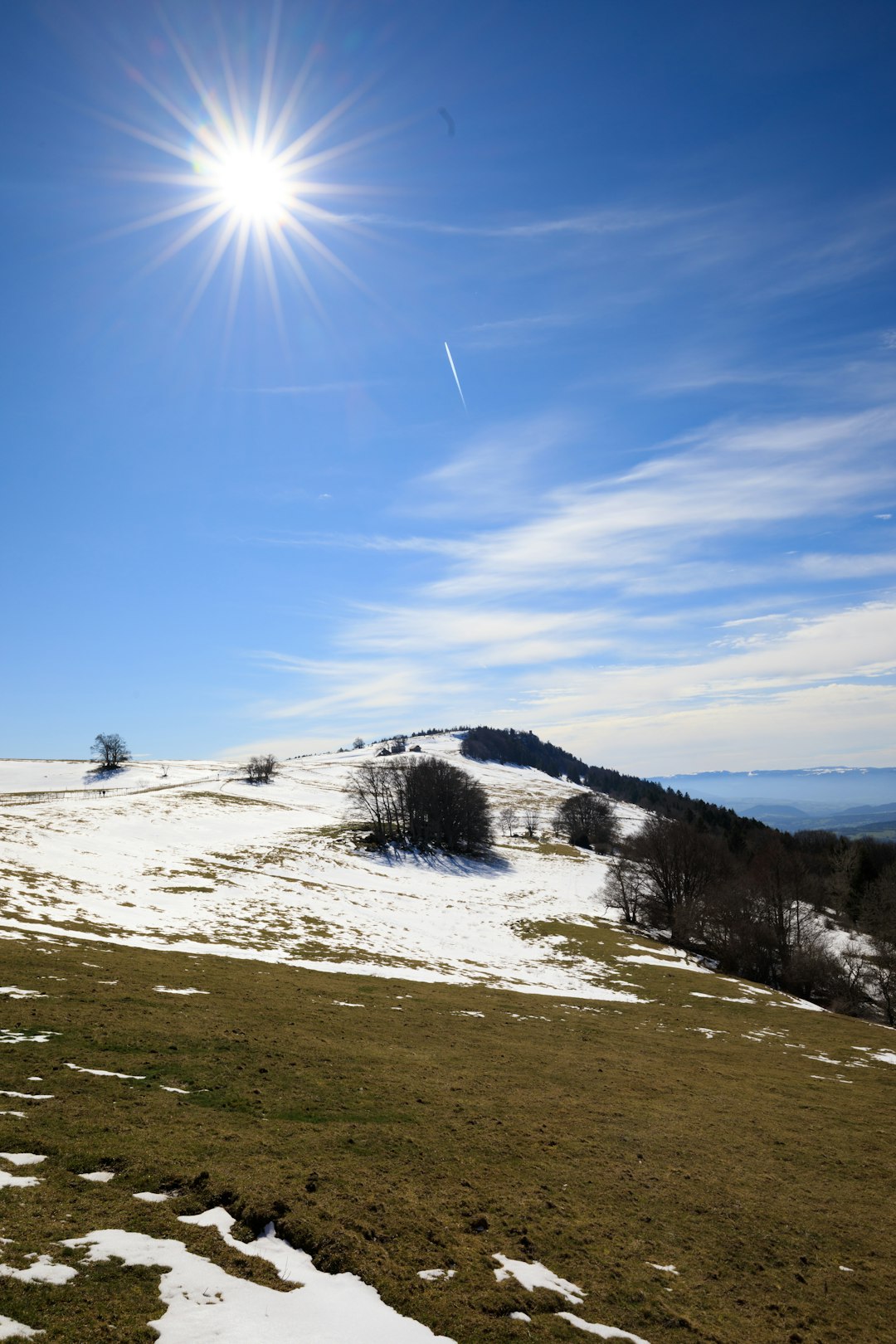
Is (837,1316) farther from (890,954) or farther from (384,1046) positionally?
(890,954)

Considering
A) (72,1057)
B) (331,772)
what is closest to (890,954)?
(72,1057)

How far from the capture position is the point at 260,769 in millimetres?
160375

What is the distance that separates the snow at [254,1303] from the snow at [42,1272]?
1.23 feet

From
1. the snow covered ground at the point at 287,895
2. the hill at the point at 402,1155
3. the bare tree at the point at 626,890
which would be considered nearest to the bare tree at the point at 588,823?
the snow covered ground at the point at 287,895

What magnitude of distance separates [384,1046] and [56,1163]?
1090cm

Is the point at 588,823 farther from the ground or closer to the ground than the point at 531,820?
farther from the ground

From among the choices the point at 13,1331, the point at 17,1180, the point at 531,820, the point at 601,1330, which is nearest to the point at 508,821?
the point at 531,820

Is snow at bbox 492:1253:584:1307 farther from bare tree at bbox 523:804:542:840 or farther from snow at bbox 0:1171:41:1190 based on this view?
bare tree at bbox 523:804:542:840

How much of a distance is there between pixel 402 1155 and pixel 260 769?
158 m

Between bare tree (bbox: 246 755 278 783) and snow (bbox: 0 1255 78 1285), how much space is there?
157615mm

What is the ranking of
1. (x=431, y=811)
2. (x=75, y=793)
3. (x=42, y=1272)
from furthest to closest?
(x=75, y=793) < (x=431, y=811) < (x=42, y=1272)

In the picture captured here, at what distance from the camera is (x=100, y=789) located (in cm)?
12181

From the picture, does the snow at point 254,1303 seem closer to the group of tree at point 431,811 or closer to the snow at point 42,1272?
the snow at point 42,1272

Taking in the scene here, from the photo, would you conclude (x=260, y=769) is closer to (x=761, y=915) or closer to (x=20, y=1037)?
(x=761, y=915)
